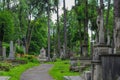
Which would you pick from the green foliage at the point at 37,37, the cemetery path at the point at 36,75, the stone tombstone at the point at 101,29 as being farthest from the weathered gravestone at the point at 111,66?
the green foliage at the point at 37,37

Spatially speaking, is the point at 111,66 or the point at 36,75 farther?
the point at 36,75

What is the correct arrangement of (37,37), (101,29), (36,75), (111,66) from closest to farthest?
(111,66)
(101,29)
(36,75)
(37,37)

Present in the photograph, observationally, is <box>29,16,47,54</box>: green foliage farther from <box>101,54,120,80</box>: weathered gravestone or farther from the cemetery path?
<box>101,54,120,80</box>: weathered gravestone

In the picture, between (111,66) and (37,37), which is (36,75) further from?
(37,37)

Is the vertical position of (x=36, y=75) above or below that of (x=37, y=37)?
below

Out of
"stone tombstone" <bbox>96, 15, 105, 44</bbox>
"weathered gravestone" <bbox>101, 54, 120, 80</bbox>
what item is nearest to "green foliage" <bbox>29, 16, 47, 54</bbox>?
"stone tombstone" <bbox>96, 15, 105, 44</bbox>

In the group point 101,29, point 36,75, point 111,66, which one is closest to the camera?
point 111,66

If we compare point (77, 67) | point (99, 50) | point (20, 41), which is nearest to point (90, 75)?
point (99, 50)

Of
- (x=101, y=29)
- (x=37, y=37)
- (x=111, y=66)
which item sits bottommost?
(x=111, y=66)

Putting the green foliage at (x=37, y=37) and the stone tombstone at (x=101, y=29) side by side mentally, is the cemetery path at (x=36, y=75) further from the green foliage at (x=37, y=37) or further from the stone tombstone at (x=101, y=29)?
the green foliage at (x=37, y=37)

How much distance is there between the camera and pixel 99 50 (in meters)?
17.2

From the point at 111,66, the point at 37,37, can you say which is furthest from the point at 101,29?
the point at 37,37

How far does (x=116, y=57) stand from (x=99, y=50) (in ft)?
9.30

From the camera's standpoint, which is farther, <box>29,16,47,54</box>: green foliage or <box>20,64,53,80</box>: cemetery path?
<box>29,16,47,54</box>: green foliage
